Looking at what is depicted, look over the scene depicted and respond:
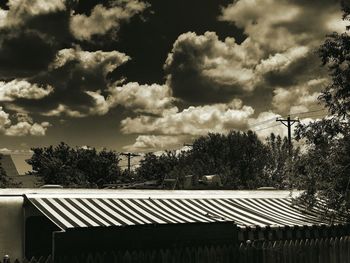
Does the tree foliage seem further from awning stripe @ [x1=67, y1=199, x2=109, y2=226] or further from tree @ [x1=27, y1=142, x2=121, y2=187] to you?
awning stripe @ [x1=67, y1=199, x2=109, y2=226]

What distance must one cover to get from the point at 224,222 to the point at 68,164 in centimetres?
5886

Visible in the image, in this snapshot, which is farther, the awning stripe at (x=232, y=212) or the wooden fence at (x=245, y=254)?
the awning stripe at (x=232, y=212)

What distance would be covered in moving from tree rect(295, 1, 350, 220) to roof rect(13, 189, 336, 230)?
1.60m

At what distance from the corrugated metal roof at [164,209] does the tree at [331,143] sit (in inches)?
60.7

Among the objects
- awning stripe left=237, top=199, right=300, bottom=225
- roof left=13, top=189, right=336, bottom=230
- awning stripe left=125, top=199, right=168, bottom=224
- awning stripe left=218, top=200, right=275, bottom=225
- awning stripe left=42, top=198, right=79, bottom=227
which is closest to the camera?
awning stripe left=42, top=198, right=79, bottom=227

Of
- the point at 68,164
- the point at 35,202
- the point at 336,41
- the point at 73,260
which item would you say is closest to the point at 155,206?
the point at 35,202

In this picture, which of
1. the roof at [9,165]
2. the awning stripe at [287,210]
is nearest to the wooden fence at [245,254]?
the awning stripe at [287,210]

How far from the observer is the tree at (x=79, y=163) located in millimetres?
66188

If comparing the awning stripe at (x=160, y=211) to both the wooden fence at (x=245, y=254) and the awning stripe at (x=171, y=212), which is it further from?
the wooden fence at (x=245, y=254)

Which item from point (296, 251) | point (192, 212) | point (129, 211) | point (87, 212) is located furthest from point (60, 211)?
point (296, 251)

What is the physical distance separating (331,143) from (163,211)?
835 cm

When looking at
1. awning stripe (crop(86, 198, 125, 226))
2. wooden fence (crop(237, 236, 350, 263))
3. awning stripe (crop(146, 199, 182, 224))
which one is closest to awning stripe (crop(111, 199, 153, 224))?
awning stripe (crop(86, 198, 125, 226))

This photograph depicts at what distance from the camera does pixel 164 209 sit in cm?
1400

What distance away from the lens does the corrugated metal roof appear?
477 inches
